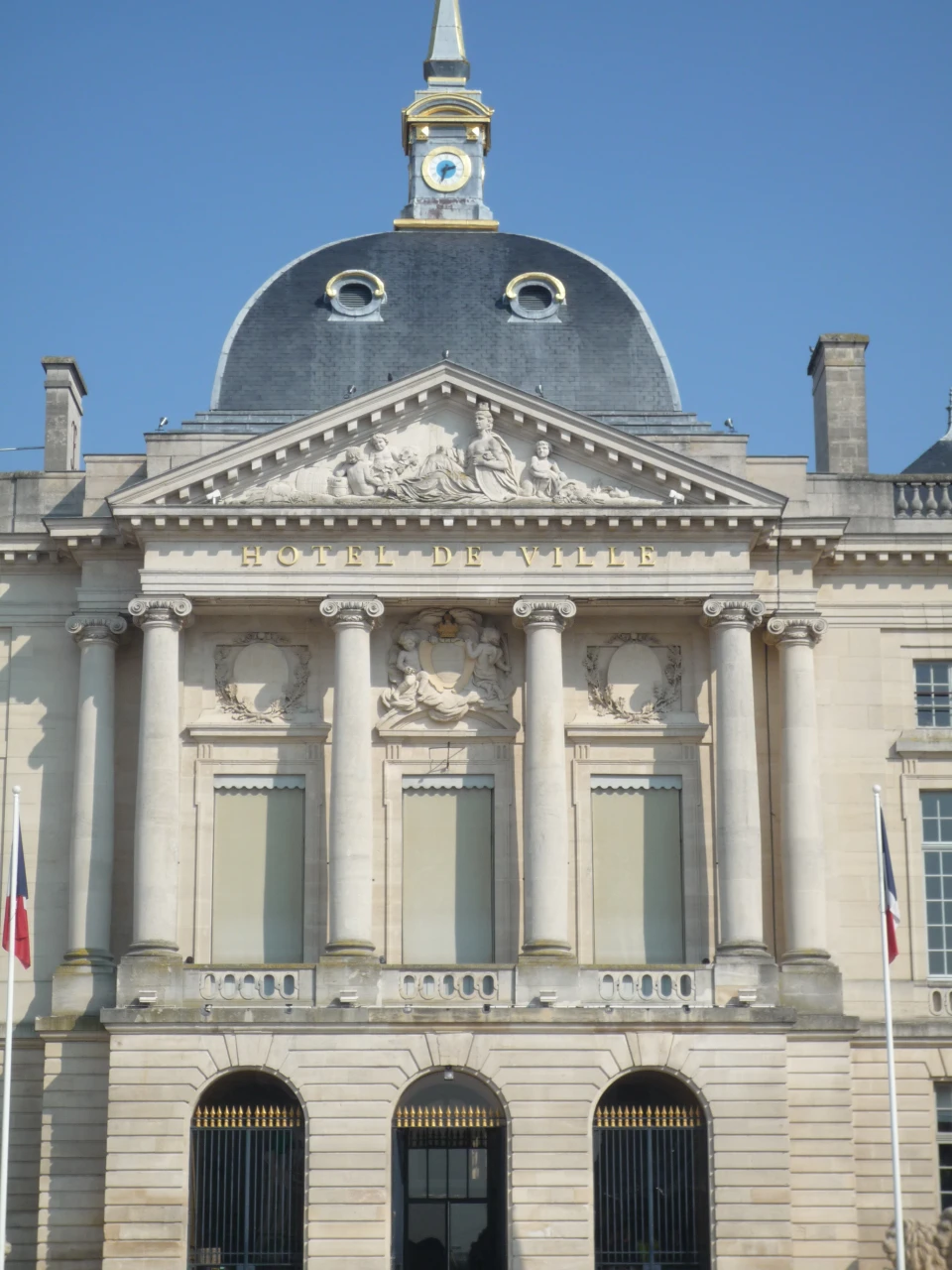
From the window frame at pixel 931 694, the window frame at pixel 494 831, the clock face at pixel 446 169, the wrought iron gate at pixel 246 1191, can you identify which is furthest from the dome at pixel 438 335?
the wrought iron gate at pixel 246 1191

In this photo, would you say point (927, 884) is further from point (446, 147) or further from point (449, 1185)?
point (446, 147)

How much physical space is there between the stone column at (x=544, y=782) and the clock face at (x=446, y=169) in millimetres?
13910

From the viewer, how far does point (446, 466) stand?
142 feet

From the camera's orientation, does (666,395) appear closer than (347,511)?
No

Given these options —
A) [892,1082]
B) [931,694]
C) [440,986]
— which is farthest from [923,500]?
[440,986]

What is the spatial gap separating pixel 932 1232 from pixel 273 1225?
35.6 ft

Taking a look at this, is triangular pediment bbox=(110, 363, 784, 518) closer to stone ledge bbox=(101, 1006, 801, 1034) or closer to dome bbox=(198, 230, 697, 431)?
dome bbox=(198, 230, 697, 431)

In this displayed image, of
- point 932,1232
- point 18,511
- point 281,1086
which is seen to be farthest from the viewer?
point 18,511

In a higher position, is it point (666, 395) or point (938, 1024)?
point (666, 395)

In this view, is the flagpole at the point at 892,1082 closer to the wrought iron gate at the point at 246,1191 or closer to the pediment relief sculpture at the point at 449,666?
the wrought iron gate at the point at 246,1191

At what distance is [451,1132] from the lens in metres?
42.7

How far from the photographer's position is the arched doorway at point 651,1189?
40.2m

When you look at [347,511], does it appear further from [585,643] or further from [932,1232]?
[932,1232]

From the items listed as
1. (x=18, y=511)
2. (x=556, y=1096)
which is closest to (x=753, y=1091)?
(x=556, y=1096)
